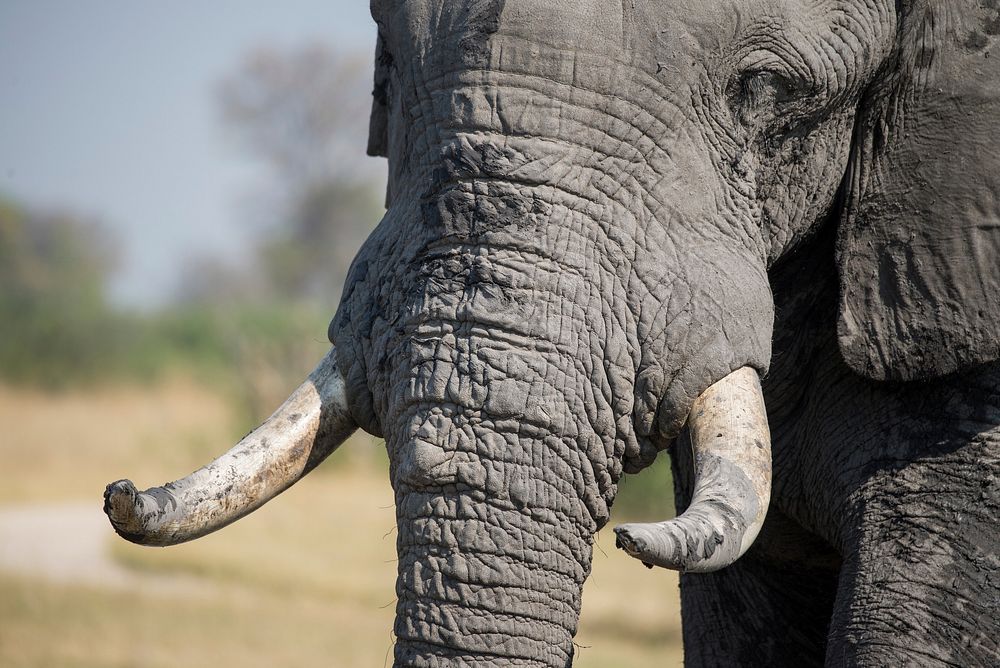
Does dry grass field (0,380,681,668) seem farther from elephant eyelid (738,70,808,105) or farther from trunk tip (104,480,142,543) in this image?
elephant eyelid (738,70,808,105)

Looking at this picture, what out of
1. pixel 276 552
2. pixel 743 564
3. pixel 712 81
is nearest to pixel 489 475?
pixel 712 81

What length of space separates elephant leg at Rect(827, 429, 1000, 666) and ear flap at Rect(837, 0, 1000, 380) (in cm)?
21

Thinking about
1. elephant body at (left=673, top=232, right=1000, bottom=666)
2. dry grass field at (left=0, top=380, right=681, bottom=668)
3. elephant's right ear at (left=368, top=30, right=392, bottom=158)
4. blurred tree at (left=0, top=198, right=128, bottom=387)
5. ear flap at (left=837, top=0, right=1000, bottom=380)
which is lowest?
elephant body at (left=673, top=232, right=1000, bottom=666)

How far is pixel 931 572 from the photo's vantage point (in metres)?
2.64

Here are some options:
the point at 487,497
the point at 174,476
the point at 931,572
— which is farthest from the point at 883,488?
the point at 174,476

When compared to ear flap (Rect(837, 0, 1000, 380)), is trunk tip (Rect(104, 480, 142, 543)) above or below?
below

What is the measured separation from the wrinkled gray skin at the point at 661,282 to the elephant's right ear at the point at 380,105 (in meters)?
0.02

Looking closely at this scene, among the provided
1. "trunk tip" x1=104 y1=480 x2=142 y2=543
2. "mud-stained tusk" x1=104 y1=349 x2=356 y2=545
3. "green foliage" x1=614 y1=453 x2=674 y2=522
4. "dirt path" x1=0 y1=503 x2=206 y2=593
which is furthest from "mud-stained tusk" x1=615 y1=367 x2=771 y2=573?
"green foliage" x1=614 y1=453 x2=674 y2=522

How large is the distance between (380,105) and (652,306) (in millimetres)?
961

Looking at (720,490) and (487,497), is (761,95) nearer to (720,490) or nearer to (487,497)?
(720,490)

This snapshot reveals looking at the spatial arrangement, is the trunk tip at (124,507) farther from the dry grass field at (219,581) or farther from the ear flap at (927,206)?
the dry grass field at (219,581)

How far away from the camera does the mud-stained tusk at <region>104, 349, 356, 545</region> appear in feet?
7.41

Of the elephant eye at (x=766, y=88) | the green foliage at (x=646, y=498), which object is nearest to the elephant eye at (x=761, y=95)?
the elephant eye at (x=766, y=88)

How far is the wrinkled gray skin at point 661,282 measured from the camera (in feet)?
7.25
